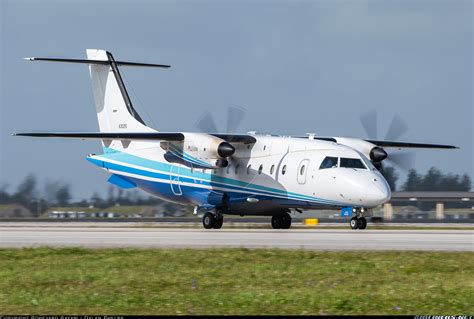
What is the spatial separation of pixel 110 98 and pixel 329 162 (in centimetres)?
1406

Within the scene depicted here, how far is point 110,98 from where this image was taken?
47719 mm

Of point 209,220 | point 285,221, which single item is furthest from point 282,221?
point 209,220

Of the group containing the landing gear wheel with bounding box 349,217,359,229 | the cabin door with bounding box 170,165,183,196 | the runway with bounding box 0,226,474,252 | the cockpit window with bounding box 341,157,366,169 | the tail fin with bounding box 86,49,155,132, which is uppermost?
the tail fin with bounding box 86,49,155,132

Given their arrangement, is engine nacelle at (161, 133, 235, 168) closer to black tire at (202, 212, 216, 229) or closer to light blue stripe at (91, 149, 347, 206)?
light blue stripe at (91, 149, 347, 206)

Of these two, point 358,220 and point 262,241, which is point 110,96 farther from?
point 262,241

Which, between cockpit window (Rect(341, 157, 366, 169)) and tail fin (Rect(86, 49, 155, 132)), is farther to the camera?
tail fin (Rect(86, 49, 155, 132))

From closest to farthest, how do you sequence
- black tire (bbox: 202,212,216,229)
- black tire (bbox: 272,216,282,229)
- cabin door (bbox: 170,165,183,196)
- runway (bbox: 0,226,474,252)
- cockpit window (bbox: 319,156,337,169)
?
1. runway (bbox: 0,226,474,252)
2. cockpit window (bbox: 319,156,337,169)
3. black tire (bbox: 202,212,216,229)
4. black tire (bbox: 272,216,282,229)
5. cabin door (bbox: 170,165,183,196)

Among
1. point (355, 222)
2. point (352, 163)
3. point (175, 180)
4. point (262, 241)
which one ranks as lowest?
point (262, 241)

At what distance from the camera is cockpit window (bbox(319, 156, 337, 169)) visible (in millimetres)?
38156

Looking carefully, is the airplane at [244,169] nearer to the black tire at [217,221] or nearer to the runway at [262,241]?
the black tire at [217,221]

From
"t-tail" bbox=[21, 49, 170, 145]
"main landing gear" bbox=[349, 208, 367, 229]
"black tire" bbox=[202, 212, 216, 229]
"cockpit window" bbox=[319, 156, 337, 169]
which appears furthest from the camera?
"t-tail" bbox=[21, 49, 170, 145]

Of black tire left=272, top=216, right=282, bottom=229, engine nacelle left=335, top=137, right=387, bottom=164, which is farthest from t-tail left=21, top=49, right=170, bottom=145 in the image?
engine nacelle left=335, top=137, right=387, bottom=164

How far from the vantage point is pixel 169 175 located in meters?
43.3

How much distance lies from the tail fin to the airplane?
0.07 m
